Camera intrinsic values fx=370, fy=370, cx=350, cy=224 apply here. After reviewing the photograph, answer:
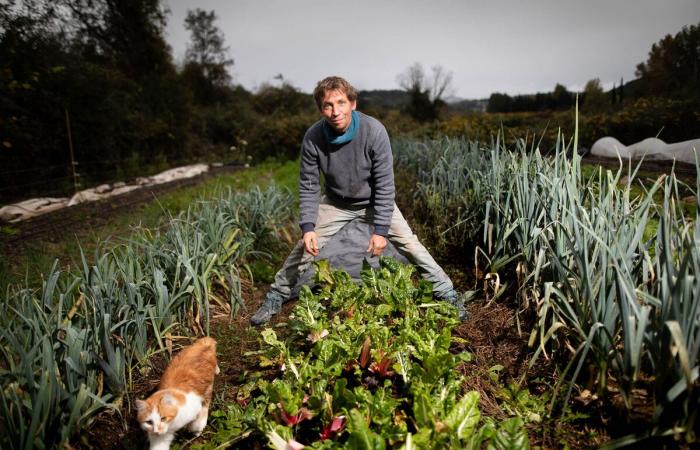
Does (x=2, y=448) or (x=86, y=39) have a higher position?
(x=86, y=39)

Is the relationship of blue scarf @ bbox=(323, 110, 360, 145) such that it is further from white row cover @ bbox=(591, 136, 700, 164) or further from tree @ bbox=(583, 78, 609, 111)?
tree @ bbox=(583, 78, 609, 111)

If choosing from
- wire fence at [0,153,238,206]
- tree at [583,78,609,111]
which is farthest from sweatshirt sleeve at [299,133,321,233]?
tree at [583,78,609,111]

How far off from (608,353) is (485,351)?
26.1 inches

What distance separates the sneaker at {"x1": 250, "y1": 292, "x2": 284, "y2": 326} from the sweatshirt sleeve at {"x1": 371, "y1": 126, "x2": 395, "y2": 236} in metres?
0.82

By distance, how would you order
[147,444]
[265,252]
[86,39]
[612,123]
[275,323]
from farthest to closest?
[86,39] → [612,123] → [265,252] → [275,323] → [147,444]

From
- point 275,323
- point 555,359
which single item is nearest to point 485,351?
point 555,359

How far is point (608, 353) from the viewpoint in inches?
48.5

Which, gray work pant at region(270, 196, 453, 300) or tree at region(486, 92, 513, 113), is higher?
tree at region(486, 92, 513, 113)

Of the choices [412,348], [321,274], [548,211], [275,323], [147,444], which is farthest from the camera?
[275,323]

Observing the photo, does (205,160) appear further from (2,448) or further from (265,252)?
(2,448)

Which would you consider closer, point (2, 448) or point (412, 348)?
point (2, 448)

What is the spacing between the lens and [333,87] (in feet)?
7.00

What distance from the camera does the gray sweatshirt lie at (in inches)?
91.1

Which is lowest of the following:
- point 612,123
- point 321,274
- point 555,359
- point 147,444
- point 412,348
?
point 147,444
